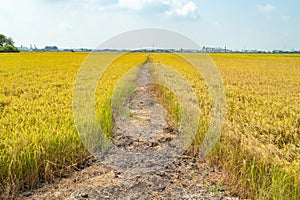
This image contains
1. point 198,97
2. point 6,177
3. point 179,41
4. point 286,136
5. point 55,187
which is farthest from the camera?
point 198,97

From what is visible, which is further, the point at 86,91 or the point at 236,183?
the point at 86,91

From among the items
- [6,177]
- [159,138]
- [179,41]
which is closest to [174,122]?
[159,138]

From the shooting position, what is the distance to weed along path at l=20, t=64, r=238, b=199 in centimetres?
345

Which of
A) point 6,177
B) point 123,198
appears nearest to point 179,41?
point 123,198

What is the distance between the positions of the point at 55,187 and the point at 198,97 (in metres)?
5.55

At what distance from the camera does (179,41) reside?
5.38 m

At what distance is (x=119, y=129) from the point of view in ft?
20.2

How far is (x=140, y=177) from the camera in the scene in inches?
153

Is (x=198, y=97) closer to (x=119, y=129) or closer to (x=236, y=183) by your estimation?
(x=119, y=129)

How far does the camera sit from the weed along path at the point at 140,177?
3453mm

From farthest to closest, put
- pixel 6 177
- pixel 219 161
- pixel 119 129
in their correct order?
pixel 119 129, pixel 219 161, pixel 6 177

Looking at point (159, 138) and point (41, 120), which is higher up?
point (41, 120)

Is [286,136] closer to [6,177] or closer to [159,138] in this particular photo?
[159,138]

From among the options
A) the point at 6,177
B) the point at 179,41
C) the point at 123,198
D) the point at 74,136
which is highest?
the point at 179,41
